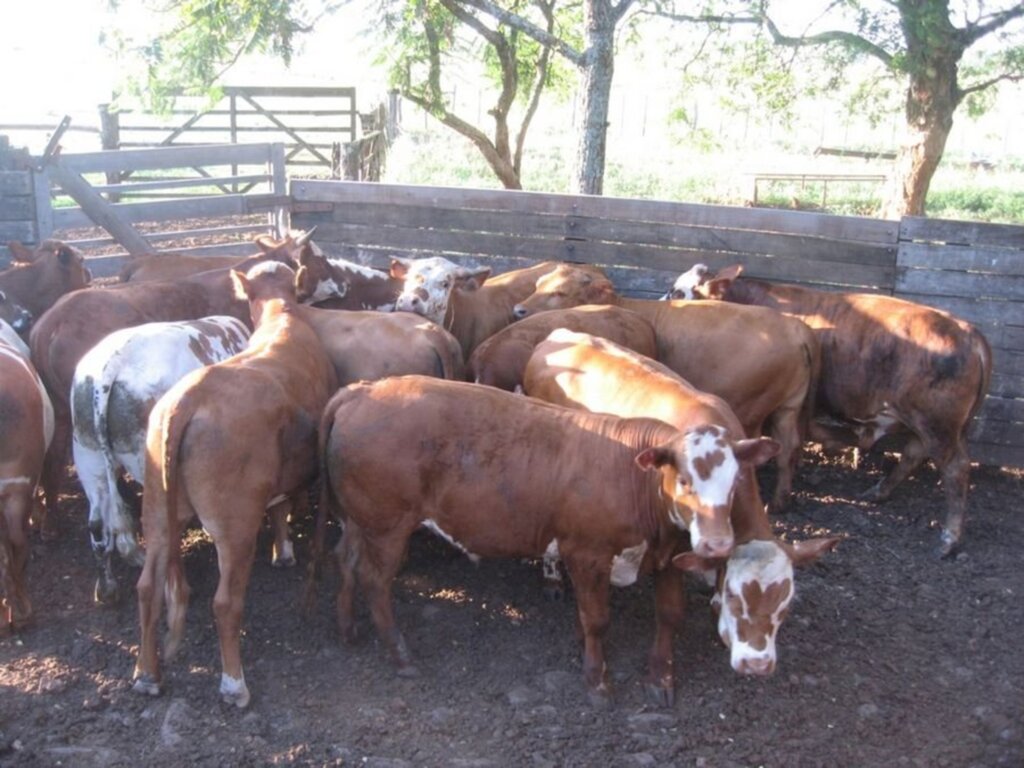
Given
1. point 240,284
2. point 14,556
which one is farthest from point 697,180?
point 14,556

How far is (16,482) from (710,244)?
586 cm

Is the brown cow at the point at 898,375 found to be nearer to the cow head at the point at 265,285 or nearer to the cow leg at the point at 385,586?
the cow head at the point at 265,285

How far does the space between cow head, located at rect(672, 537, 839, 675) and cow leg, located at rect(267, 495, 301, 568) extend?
8.61 feet

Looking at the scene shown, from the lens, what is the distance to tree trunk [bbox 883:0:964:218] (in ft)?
39.5

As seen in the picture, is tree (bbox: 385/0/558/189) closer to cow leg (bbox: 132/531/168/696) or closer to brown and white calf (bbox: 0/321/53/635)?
brown and white calf (bbox: 0/321/53/635)

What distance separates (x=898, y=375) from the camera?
25.6ft

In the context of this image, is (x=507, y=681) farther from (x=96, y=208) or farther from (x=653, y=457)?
(x=96, y=208)

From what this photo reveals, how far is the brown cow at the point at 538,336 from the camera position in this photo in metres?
7.54

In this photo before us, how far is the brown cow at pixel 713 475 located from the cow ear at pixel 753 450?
0.10 feet

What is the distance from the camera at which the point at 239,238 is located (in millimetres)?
13891

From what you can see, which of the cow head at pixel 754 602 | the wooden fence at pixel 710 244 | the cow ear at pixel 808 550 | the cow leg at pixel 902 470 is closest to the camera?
the cow head at pixel 754 602

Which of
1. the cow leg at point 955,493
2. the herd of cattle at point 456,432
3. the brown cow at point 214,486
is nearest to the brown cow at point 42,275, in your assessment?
the herd of cattle at point 456,432

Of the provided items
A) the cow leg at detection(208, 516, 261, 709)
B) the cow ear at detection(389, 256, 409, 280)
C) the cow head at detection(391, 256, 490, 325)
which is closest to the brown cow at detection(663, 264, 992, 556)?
the cow head at detection(391, 256, 490, 325)

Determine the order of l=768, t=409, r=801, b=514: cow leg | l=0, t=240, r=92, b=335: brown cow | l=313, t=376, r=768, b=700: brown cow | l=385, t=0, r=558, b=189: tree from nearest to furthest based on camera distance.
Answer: l=313, t=376, r=768, b=700: brown cow → l=768, t=409, r=801, b=514: cow leg → l=0, t=240, r=92, b=335: brown cow → l=385, t=0, r=558, b=189: tree
